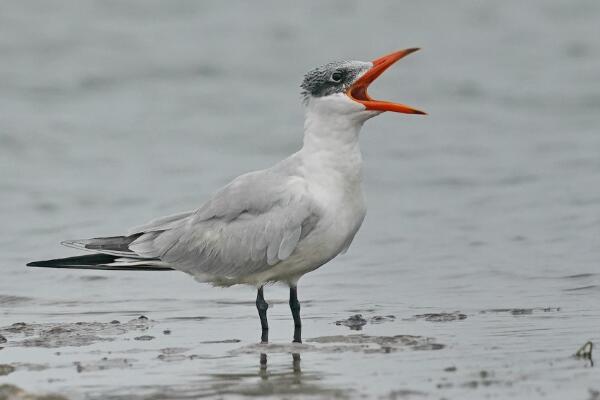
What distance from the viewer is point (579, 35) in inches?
779

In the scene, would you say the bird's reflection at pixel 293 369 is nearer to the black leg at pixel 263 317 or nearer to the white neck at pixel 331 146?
the black leg at pixel 263 317

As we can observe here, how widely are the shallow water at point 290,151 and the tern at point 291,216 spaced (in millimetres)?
364

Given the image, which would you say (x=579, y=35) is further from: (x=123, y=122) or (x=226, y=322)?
(x=226, y=322)

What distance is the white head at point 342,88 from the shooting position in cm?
709

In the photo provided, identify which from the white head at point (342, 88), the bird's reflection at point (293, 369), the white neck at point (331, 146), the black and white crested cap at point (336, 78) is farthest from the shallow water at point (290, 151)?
the black and white crested cap at point (336, 78)

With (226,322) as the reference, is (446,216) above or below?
above

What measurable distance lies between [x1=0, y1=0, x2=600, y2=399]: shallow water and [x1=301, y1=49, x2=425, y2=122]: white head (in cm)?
119

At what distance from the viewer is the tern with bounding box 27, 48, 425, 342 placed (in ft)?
22.5

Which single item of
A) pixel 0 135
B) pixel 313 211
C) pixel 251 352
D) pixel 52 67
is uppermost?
pixel 52 67

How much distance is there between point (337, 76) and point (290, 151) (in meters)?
7.56

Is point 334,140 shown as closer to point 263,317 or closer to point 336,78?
point 336,78

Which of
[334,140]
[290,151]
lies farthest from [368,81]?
[290,151]

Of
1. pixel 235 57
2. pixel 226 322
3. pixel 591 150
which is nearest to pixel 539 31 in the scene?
pixel 235 57

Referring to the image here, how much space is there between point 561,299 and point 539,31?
1255cm
